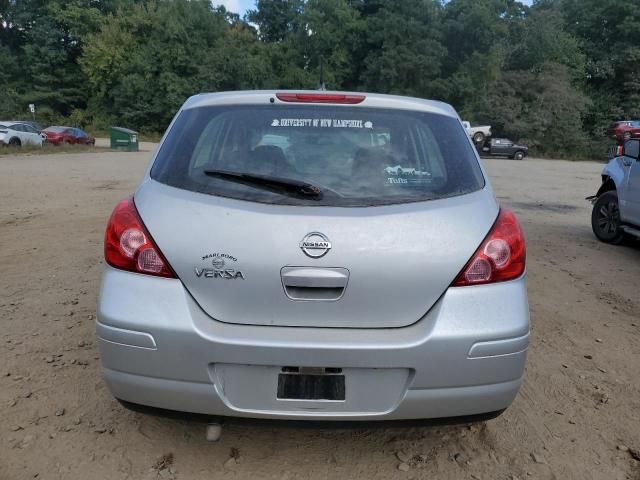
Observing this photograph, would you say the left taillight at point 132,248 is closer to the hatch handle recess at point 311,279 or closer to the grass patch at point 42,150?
the hatch handle recess at point 311,279

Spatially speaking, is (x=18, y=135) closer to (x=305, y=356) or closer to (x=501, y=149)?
(x=501, y=149)

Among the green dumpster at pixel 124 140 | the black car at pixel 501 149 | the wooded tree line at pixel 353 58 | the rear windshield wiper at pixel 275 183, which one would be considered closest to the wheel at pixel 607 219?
the rear windshield wiper at pixel 275 183

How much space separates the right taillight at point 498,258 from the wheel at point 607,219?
19.4 ft

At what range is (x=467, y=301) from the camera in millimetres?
2193

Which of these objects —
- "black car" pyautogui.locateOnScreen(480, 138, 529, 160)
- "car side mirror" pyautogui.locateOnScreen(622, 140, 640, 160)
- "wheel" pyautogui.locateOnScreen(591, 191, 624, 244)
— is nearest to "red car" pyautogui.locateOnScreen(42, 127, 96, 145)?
"black car" pyautogui.locateOnScreen(480, 138, 529, 160)

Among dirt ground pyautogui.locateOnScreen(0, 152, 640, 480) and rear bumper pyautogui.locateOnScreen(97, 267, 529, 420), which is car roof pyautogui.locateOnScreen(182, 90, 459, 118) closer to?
rear bumper pyautogui.locateOnScreen(97, 267, 529, 420)

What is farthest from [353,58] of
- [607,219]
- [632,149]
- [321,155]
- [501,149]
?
[321,155]

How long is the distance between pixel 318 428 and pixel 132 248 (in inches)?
40.7

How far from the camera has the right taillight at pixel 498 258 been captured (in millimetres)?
2227

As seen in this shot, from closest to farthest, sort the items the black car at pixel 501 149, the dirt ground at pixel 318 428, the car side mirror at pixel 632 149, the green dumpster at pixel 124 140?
the dirt ground at pixel 318 428 < the car side mirror at pixel 632 149 < the green dumpster at pixel 124 140 < the black car at pixel 501 149

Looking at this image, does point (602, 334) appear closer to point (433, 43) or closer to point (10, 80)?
point (433, 43)

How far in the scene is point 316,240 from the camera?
2.13m

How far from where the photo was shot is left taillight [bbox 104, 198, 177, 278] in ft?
7.28

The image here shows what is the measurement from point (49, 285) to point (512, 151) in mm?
34350
